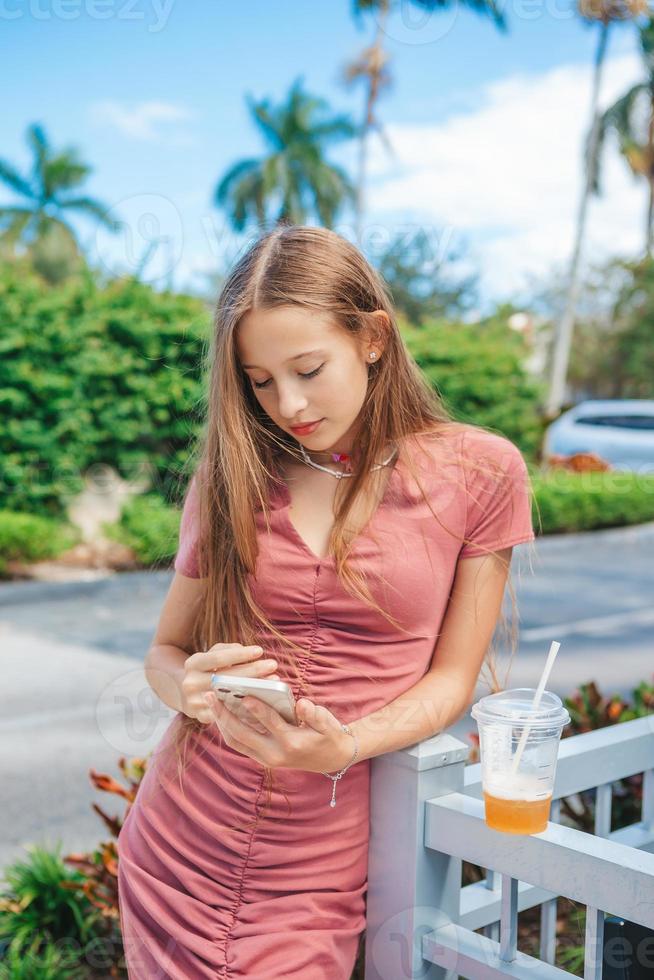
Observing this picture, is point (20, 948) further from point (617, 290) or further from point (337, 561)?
point (617, 290)

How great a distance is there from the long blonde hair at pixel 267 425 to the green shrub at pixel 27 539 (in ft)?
25.1

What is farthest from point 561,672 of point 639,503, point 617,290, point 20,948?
point 617,290

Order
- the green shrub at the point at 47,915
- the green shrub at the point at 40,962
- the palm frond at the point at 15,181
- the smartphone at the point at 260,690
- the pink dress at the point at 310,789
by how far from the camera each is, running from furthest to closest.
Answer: the palm frond at the point at 15,181 → the green shrub at the point at 47,915 → the green shrub at the point at 40,962 → the pink dress at the point at 310,789 → the smartphone at the point at 260,690

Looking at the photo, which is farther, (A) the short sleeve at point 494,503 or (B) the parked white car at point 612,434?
(B) the parked white car at point 612,434

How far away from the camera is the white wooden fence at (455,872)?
4.42ft

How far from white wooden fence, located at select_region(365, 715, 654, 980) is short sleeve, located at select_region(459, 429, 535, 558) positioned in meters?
0.32

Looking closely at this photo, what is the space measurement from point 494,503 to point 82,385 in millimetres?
8793

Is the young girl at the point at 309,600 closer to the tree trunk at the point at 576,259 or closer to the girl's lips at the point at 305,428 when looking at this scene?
the girl's lips at the point at 305,428

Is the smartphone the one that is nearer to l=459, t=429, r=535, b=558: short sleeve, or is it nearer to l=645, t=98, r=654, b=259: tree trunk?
l=459, t=429, r=535, b=558: short sleeve

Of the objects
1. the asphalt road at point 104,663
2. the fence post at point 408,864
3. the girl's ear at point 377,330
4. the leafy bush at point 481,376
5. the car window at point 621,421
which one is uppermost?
the leafy bush at point 481,376

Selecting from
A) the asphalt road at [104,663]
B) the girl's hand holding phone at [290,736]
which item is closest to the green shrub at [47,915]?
the asphalt road at [104,663]

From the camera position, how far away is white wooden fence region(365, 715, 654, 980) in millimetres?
1347

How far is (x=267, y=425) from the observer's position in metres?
1.73

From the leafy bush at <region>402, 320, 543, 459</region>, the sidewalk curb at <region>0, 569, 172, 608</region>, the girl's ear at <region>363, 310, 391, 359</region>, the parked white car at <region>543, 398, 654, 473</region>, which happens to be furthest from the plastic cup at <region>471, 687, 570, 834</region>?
the parked white car at <region>543, 398, 654, 473</region>
